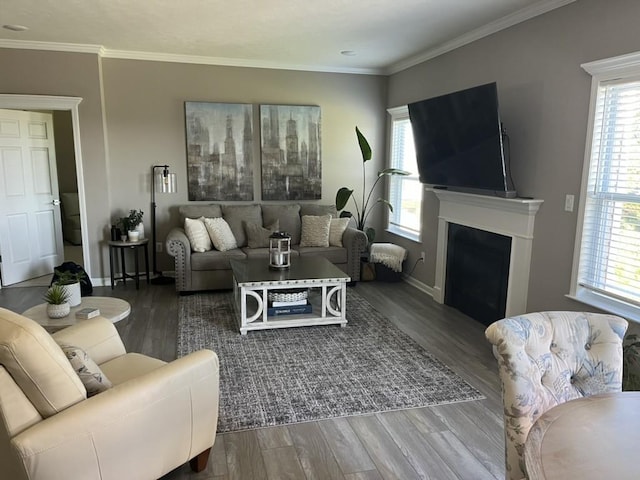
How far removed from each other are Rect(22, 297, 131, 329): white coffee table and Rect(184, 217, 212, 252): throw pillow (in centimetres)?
178

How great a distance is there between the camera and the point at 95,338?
98.2 inches

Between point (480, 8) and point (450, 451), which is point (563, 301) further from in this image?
point (480, 8)

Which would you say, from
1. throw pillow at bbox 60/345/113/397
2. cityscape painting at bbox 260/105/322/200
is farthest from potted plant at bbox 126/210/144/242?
throw pillow at bbox 60/345/113/397

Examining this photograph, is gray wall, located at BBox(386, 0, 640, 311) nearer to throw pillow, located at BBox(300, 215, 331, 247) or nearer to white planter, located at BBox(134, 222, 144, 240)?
throw pillow, located at BBox(300, 215, 331, 247)

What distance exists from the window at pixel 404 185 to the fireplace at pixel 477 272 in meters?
0.86

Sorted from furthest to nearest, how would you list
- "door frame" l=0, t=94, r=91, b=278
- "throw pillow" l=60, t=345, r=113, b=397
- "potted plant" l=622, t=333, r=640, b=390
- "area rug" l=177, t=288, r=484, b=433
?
"door frame" l=0, t=94, r=91, b=278
"area rug" l=177, t=288, r=484, b=433
"potted plant" l=622, t=333, r=640, b=390
"throw pillow" l=60, t=345, r=113, b=397

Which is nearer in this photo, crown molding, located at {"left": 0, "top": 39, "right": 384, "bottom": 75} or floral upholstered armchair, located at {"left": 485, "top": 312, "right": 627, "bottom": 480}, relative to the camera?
floral upholstered armchair, located at {"left": 485, "top": 312, "right": 627, "bottom": 480}

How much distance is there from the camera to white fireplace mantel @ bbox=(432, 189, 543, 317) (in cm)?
373

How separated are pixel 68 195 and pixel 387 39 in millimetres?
6090

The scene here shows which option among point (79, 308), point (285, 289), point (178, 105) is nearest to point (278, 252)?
point (285, 289)

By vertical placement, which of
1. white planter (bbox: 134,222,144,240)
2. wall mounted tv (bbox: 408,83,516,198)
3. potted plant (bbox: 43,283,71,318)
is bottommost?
potted plant (bbox: 43,283,71,318)

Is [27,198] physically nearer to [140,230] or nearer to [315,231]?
[140,230]

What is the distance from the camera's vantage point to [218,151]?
5.86 m

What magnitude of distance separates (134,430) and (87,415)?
Result: 21 centimetres
